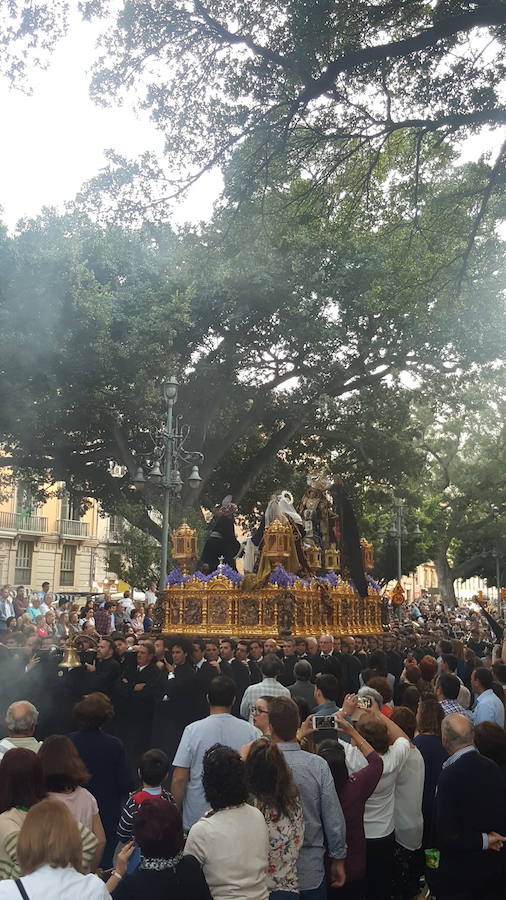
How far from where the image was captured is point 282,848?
423 cm

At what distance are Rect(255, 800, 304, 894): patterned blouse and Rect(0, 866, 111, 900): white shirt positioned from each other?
1.40 metres

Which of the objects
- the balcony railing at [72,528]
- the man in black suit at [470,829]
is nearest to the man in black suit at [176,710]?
the man in black suit at [470,829]

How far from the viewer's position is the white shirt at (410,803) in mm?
5840

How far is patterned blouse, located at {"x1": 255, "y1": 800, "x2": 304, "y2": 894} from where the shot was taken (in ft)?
13.9

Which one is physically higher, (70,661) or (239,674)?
(70,661)

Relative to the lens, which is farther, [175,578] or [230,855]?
[175,578]

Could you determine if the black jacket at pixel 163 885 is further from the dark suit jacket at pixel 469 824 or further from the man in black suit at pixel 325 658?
the man in black suit at pixel 325 658

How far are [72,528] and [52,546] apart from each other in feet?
5.56

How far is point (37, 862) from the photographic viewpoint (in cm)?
296

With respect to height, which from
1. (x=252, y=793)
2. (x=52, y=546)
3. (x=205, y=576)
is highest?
(x=52, y=546)

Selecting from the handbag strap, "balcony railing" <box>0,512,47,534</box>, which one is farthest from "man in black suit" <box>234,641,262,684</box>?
"balcony railing" <box>0,512,47,534</box>

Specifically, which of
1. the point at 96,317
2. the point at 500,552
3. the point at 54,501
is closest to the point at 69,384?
the point at 96,317

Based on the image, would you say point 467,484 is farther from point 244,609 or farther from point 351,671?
point 351,671

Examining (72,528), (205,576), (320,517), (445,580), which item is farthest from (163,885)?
(445,580)
